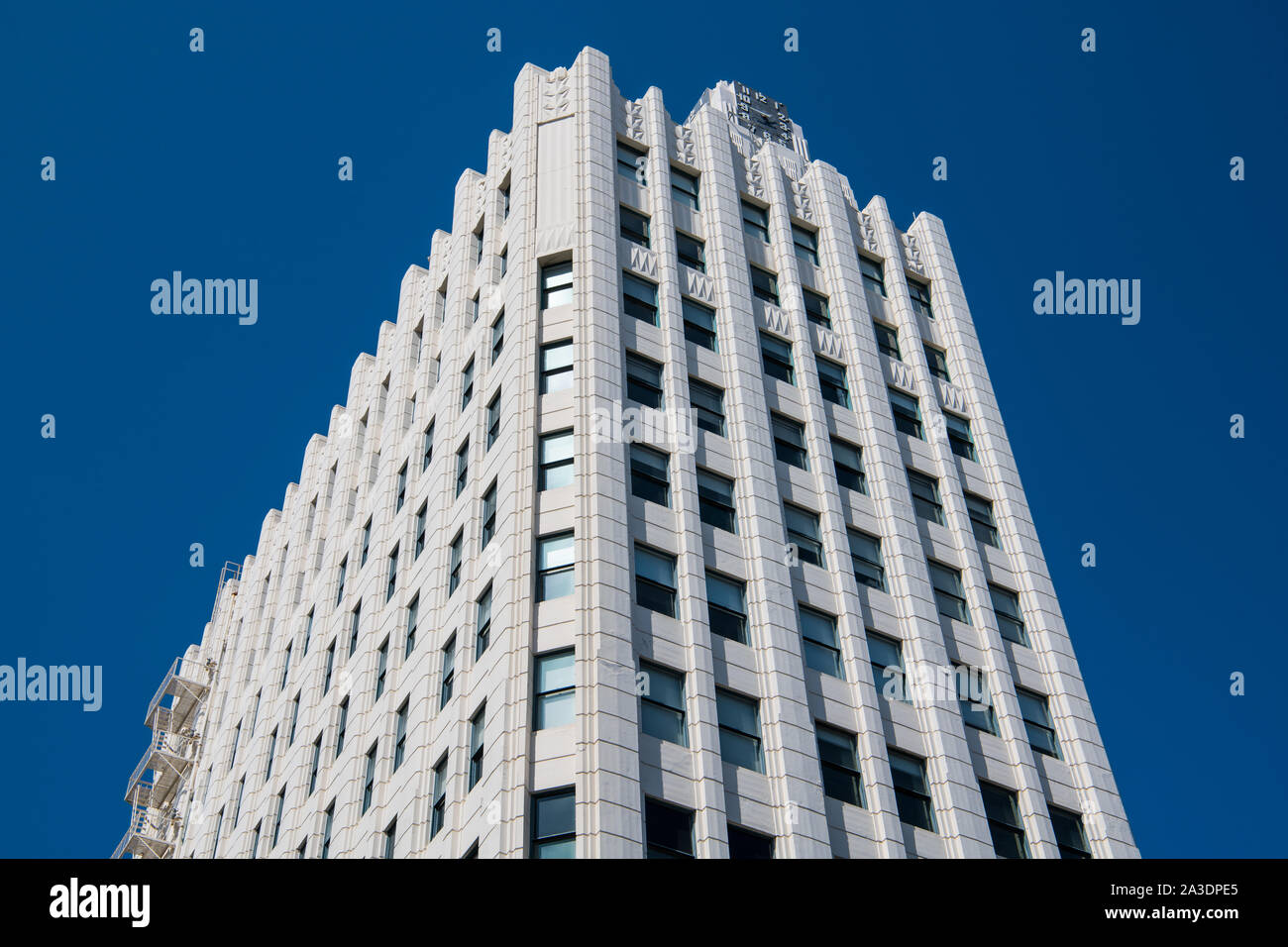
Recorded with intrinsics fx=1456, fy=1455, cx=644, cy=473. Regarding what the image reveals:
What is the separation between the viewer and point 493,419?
42.2 metres

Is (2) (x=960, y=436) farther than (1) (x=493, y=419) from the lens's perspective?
Yes

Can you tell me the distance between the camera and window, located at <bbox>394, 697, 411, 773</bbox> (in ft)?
125

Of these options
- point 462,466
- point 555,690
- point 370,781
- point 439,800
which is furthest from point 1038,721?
point 370,781

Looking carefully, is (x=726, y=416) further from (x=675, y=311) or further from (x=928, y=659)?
(x=928, y=659)

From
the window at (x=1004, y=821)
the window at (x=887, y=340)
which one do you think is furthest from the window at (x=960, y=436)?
the window at (x=1004, y=821)

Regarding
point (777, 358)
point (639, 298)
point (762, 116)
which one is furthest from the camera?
point (762, 116)

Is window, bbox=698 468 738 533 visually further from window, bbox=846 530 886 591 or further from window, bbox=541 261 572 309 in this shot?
window, bbox=541 261 572 309

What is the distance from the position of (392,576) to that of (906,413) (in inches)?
704

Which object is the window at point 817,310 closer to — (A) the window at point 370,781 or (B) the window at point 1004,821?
(B) the window at point 1004,821

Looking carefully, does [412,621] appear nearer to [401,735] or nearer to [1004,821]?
[401,735]

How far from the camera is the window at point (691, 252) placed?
4828cm

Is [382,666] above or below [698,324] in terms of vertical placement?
below
